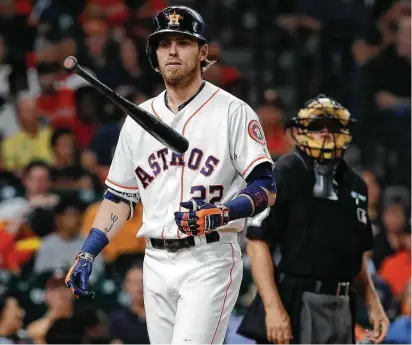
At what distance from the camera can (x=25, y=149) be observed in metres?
9.92

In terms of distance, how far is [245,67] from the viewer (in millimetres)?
11180

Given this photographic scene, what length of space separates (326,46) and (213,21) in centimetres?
125

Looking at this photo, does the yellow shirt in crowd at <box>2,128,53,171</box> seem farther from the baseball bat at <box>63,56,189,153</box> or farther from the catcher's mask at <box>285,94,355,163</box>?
the baseball bat at <box>63,56,189,153</box>

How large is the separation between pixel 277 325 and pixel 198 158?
3.80ft

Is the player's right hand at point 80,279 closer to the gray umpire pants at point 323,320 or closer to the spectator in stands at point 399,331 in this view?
the gray umpire pants at point 323,320

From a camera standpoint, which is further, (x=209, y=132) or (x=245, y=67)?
(x=245, y=67)

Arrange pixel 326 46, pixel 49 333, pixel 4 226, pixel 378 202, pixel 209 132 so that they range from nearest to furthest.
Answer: pixel 209 132 < pixel 49 333 < pixel 4 226 < pixel 378 202 < pixel 326 46

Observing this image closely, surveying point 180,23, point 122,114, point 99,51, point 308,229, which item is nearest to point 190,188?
point 180,23

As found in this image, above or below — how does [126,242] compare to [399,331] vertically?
above

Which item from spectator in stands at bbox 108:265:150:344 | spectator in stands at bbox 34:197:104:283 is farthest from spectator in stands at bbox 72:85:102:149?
spectator in stands at bbox 108:265:150:344

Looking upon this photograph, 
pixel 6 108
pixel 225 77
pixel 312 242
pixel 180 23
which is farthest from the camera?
pixel 225 77

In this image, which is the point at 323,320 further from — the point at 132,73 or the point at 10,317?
the point at 132,73

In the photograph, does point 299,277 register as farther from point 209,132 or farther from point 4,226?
point 4,226

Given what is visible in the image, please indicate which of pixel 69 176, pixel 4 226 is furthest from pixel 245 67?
pixel 4 226
